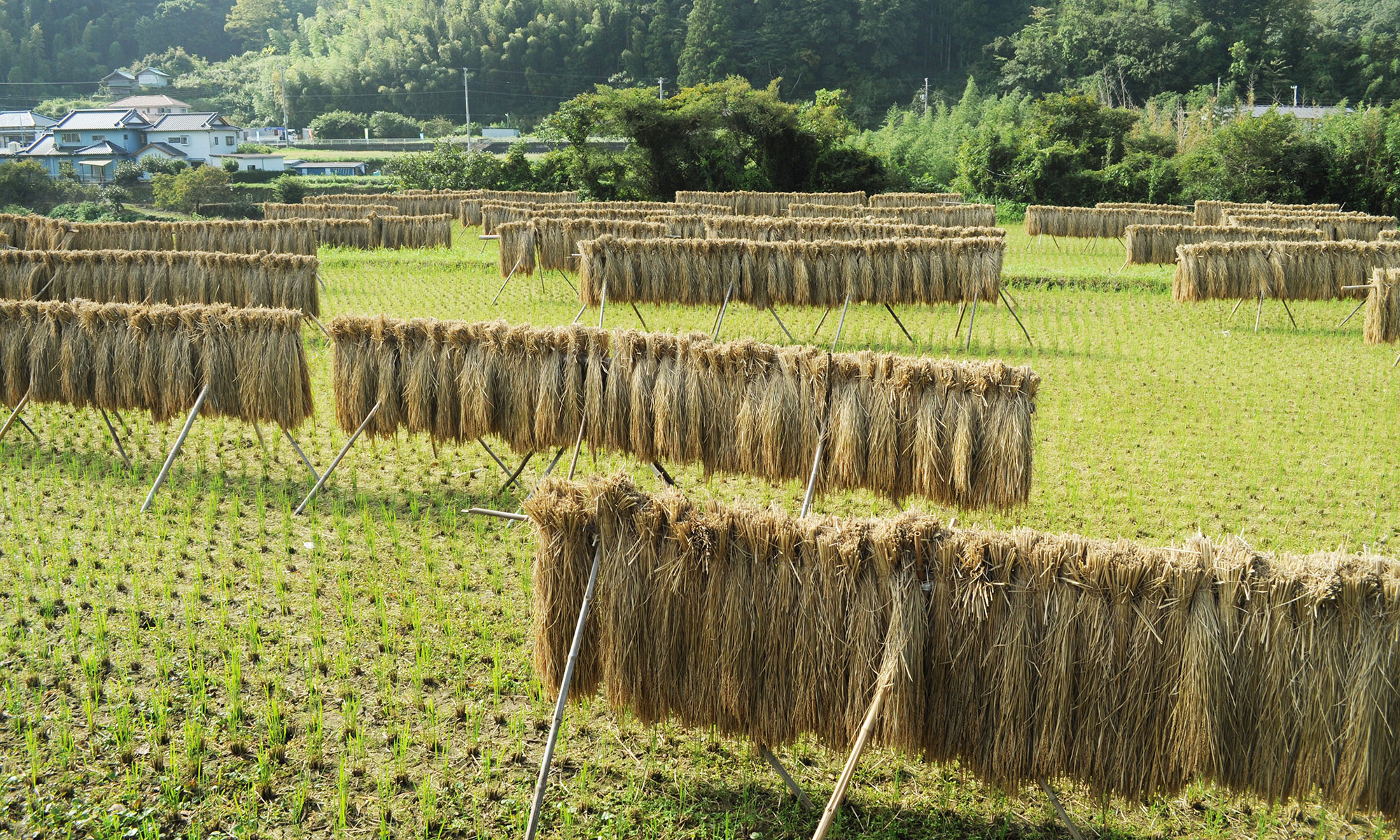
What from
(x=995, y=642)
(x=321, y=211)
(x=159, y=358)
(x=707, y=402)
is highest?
(x=321, y=211)

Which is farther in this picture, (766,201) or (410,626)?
(766,201)

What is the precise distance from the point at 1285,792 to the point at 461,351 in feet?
21.3

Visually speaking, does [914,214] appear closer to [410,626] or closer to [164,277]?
[164,277]

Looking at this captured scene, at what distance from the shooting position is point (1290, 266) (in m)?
17.7

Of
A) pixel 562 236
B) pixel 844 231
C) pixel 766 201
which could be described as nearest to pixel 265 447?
pixel 562 236

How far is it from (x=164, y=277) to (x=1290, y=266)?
1965cm

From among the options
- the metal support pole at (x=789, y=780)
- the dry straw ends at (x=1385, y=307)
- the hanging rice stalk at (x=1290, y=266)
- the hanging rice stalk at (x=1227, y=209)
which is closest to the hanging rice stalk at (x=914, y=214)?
the hanging rice stalk at (x=1227, y=209)

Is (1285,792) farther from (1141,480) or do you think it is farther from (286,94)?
(286,94)

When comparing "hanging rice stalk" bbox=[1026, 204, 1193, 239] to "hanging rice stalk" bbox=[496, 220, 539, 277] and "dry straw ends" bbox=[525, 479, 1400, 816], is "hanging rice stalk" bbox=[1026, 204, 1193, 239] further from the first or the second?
"dry straw ends" bbox=[525, 479, 1400, 816]

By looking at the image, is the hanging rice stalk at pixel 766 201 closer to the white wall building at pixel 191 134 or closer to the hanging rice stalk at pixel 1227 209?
the hanging rice stalk at pixel 1227 209

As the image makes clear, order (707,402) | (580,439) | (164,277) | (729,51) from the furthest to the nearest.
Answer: (729,51), (164,277), (580,439), (707,402)

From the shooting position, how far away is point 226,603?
6617 mm

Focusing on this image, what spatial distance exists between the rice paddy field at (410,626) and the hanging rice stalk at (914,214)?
1468cm

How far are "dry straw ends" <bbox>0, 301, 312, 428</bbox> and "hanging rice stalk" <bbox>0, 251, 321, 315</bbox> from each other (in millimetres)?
5562
